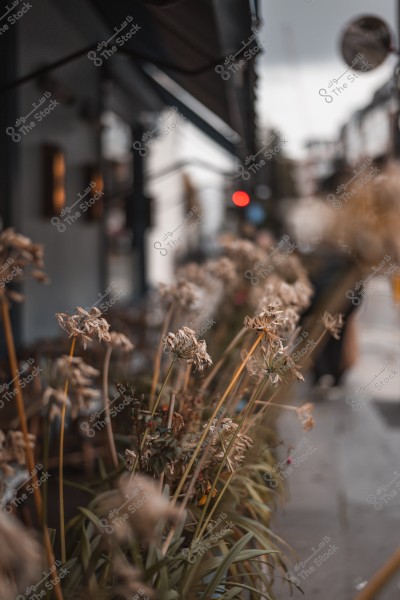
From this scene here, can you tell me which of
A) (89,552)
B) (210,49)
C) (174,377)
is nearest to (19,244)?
(89,552)

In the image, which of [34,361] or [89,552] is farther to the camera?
[34,361]

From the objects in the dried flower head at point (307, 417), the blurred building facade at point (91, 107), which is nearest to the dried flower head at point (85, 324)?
the dried flower head at point (307, 417)

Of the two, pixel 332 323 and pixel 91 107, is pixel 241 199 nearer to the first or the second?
pixel 91 107

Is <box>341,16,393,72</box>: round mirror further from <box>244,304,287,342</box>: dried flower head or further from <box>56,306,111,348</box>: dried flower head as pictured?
<box>56,306,111,348</box>: dried flower head

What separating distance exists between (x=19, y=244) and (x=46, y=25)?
5506 millimetres

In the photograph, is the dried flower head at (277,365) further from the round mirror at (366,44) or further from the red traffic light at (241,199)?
the red traffic light at (241,199)

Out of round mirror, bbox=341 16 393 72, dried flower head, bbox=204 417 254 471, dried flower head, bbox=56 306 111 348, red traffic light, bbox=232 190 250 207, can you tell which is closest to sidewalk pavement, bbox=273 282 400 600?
dried flower head, bbox=204 417 254 471

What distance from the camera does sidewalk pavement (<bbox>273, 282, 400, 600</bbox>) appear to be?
3568 millimetres

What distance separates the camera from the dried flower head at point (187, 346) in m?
2.12

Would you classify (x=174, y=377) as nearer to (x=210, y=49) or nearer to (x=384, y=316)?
(x=210, y=49)

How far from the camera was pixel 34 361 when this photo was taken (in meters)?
5.07

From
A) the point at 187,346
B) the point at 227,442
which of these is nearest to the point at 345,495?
the point at 227,442

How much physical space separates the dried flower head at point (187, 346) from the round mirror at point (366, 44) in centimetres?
492

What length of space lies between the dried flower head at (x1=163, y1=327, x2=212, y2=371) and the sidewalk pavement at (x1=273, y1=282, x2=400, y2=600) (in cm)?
117
